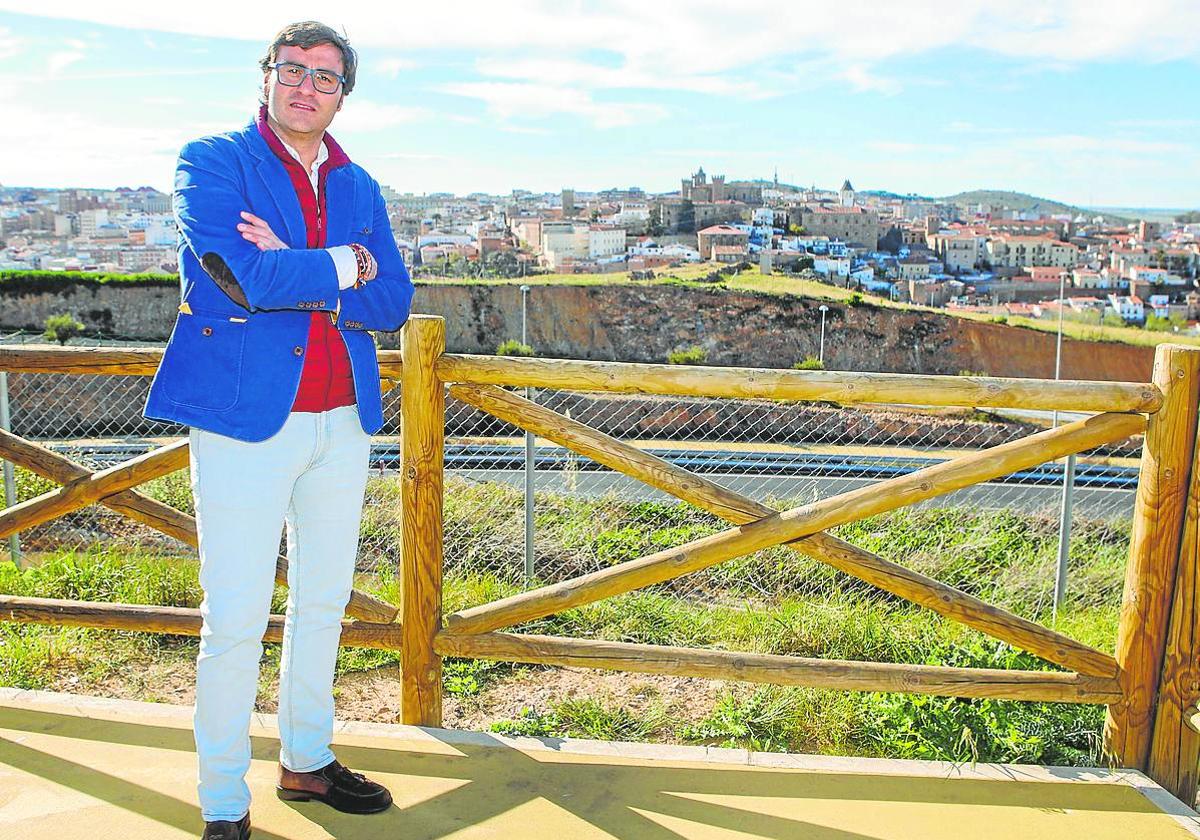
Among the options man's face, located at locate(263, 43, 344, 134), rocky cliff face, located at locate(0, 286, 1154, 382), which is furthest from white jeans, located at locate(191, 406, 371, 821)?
rocky cliff face, located at locate(0, 286, 1154, 382)

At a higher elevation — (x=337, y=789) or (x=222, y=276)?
(x=222, y=276)

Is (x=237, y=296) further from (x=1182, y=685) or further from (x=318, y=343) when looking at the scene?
(x=1182, y=685)

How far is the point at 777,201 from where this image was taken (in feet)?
404

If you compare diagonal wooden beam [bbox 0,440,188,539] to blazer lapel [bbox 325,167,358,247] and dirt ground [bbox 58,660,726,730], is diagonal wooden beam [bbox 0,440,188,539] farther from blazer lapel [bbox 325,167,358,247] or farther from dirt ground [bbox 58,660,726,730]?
blazer lapel [bbox 325,167,358,247]

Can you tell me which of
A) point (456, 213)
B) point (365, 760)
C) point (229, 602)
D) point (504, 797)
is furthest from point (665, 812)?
point (456, 213)

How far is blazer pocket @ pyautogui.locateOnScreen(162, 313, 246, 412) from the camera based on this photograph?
216cm

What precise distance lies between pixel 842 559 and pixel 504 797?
111 cm

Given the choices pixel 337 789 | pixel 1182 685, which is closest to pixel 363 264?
pixel 337 789

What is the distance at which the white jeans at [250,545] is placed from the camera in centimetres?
218

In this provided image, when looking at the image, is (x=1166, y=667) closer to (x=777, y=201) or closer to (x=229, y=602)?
(x=229, y=602)

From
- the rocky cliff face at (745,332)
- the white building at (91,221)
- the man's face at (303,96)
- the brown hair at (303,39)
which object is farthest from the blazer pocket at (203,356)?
the white building at (91,221)

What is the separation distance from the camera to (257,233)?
2.14 m

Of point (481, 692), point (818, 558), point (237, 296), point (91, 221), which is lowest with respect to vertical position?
point (481, 692)

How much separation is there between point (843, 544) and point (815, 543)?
8cm
